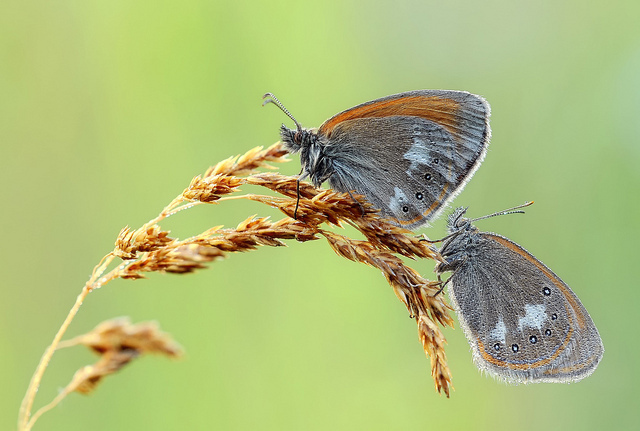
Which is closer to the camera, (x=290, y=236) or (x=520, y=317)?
(x=290, y=236)

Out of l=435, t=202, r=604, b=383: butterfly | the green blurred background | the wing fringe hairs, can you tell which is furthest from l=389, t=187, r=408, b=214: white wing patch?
the green blurred background

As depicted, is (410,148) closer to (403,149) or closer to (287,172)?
A: (403,149)

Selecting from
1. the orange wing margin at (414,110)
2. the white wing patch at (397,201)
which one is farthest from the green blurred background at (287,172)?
the orange wing margin at (414,110)

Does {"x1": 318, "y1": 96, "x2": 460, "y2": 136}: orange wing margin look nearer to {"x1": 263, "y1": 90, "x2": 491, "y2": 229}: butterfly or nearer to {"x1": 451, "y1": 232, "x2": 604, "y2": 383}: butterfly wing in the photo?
{"x1": 263, "y1": 90, "x2": 491, "y2": 229}: butterfly

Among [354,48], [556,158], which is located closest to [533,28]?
[556,158]

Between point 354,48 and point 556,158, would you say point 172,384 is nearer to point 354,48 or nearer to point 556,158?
point 354,48

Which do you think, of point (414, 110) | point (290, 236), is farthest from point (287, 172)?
point (290, 236)
